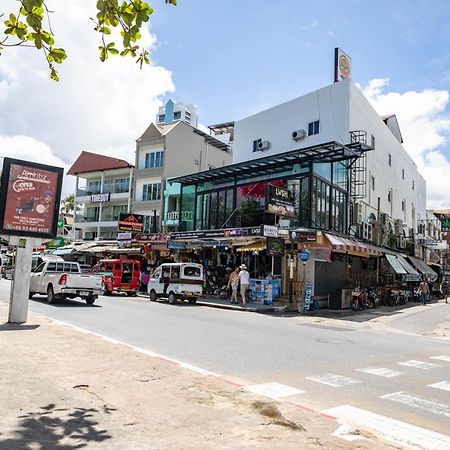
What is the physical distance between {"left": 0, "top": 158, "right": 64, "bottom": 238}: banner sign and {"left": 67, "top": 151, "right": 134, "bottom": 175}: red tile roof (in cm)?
3705

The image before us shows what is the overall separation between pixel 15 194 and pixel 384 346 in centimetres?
1041

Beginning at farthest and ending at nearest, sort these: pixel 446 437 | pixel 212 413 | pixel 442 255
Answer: pixel 442 255 < pixel 212 413 < pixel 446 437

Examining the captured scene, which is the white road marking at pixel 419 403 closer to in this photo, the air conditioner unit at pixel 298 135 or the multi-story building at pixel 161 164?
the air conditioner unit at pixel 298 135

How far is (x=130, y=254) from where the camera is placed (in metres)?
36.2

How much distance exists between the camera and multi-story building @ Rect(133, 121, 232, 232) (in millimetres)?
43219

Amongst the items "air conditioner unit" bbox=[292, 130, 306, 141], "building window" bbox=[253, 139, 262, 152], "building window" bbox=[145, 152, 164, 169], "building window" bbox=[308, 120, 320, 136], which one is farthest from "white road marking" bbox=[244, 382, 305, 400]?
"building window" bbox=[145, 152, 164, 169]

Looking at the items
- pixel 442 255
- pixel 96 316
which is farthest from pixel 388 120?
pixel 96 316

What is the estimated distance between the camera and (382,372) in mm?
8703

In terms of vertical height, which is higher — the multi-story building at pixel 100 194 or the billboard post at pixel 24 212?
the multi-story building at pixel 100 194

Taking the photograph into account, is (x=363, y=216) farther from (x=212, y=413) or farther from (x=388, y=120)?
(x=212, y=413)

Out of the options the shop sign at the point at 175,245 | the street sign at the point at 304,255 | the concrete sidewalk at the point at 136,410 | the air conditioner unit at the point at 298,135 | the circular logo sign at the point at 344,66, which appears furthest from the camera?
the circular logo sign at the point at 344,66

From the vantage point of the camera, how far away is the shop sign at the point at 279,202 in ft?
74.6

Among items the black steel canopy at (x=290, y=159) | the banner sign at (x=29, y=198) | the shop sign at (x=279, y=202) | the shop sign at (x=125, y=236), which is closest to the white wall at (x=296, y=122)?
the black steel canopy at (x=290, y=159)

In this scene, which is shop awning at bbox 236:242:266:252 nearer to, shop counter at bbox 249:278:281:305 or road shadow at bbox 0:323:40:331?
shop counter at bbox 249:278:281:305
